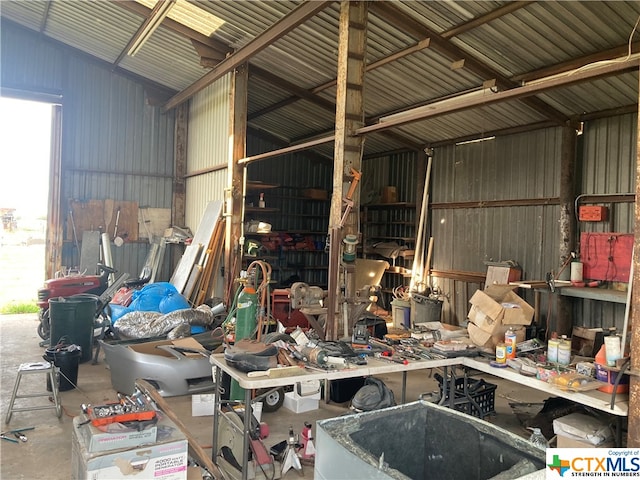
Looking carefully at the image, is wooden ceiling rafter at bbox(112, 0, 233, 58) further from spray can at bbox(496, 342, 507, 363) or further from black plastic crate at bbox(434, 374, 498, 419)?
spray can at bbox(496, 342, 507, 363)

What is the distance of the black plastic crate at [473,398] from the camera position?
14.1 feet

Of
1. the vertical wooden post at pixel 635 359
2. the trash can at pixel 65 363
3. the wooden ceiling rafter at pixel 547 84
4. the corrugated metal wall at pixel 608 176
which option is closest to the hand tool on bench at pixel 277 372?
the vertical wooden post at pixel 635 359

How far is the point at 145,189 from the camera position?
428 inches

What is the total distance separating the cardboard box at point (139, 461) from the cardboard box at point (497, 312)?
2.61 metres

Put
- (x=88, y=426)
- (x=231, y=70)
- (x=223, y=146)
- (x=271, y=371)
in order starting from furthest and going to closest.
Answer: (x=223, y=146)
(x=231, y=70)
(x=271, y=371)
(x=88, y=426)

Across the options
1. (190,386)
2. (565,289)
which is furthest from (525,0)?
(190,386)

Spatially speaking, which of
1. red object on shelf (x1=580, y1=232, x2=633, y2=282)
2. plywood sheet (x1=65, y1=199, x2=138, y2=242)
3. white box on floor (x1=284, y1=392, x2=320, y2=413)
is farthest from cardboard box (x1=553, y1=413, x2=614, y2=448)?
plywood sheet (x1=65, y1=199, x2=138, y2=242)

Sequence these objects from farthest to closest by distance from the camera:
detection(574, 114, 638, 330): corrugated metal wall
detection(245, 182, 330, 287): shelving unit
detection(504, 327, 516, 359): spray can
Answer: detection(245, 182, 330, 287): shelving unit, detection(574, 114, 638, 330): corrugated metal wall, detection(504, 327, 516, 359): spray can

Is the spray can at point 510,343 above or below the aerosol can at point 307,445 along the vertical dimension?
above

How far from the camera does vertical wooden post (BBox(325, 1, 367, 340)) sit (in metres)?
5.12

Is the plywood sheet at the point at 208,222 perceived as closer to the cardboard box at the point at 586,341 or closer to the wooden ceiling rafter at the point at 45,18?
the wooden ceiling rafter at the point at 45,18

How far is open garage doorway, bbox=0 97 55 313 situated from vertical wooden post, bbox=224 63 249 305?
4383mm

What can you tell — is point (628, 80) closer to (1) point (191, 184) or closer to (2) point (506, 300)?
(2) point (506, 300)

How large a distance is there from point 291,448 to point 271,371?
685mm
